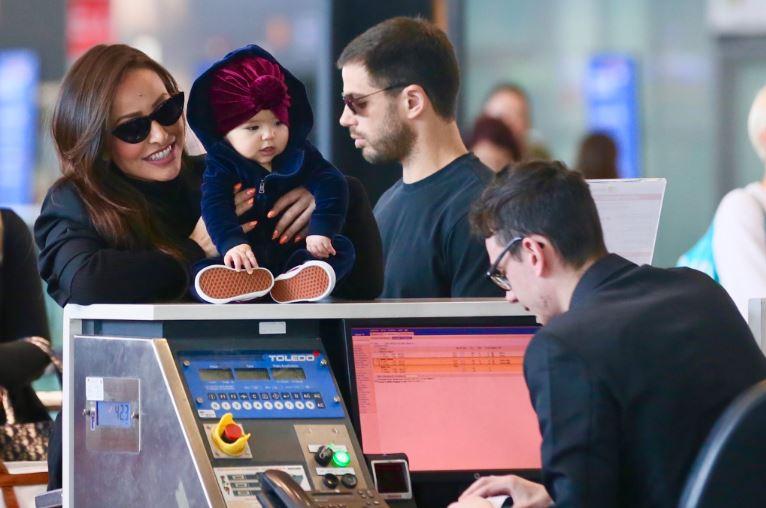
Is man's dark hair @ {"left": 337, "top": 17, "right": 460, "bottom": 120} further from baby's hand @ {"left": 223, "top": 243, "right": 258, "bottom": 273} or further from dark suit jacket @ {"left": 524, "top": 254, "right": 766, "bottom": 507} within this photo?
dark suit jacket @ {"left": 524, "top": 254, "right": 766, "bottom": 507}

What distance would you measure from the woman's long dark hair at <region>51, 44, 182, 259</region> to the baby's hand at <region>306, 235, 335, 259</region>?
0.29m

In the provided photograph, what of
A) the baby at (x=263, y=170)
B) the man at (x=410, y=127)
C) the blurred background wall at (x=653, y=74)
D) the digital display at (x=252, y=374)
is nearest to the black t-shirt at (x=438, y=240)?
the man at (x=410, y=127)

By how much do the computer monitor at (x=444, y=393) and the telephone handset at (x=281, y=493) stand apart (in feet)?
1.17

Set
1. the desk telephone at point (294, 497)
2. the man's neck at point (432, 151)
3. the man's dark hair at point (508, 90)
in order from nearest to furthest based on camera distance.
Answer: the desk telephone at point (294, 497) < the man's neck at point (432, 151) < the man's dark hair at point (508, 90)

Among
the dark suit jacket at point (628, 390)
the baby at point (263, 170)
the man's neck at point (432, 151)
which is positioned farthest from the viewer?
the man's neck at point (432, 151)

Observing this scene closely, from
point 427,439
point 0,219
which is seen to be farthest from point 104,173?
point 0,219

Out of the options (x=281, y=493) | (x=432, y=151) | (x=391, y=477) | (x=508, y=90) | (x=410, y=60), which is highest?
(x=410, y=60)

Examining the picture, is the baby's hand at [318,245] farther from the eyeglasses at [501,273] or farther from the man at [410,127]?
the man at [410,127]

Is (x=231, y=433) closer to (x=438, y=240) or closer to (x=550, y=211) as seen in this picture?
(x=550, y=211)

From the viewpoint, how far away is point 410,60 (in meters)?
3.99

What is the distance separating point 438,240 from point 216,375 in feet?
3.68

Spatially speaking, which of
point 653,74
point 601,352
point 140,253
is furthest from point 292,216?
point 653,74

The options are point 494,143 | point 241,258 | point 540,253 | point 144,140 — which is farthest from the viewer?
point 494,143

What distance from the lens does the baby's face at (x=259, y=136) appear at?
2859mm
